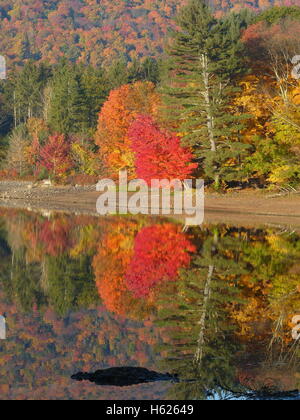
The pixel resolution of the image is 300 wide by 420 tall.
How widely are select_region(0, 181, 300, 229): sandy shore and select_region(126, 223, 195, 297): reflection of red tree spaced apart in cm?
740

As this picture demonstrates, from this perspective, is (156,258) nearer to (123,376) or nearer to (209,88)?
(123,376)

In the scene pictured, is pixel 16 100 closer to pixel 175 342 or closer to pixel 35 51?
pixel 35 51

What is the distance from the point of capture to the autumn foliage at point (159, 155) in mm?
47312

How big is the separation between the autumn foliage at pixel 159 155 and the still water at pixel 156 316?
21386 mm

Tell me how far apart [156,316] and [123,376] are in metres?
3.92

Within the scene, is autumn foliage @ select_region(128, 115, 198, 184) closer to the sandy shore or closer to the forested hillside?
the sandy shore

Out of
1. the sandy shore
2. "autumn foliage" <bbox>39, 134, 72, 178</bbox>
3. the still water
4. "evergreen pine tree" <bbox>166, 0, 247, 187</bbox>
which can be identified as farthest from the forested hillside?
the still water

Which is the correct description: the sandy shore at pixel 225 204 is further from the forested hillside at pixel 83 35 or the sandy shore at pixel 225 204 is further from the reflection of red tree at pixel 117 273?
the forested hillside at pixel 83 35

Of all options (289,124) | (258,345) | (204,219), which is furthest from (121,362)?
(289,124)

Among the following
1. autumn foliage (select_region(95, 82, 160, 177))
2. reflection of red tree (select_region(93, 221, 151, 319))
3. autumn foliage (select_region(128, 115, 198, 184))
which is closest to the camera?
reflection of red tree (select_region(93, 221, 151, 319))

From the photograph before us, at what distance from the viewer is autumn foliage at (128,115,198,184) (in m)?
47.3

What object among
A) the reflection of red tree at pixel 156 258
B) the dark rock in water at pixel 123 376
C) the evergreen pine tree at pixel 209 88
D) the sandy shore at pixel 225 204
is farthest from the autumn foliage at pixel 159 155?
the dark rock in water at pixel 123 376

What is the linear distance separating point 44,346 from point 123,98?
5829 cm

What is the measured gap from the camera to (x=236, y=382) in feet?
30.5
